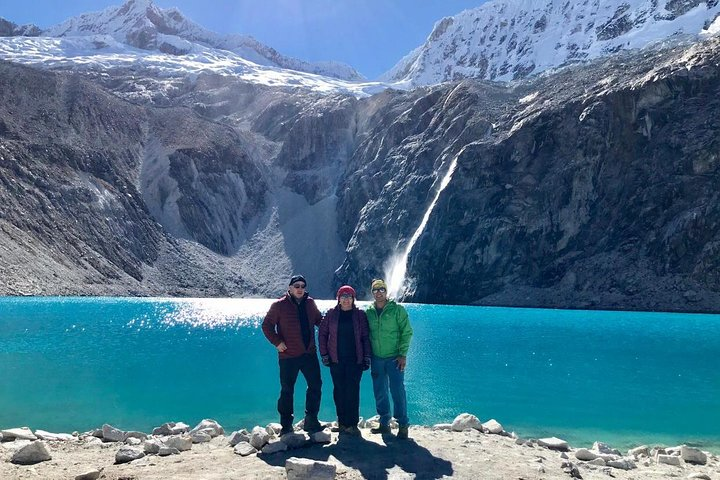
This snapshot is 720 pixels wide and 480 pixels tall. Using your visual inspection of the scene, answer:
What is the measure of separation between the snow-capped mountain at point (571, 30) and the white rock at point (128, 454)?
110m

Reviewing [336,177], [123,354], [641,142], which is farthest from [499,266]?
[123,354]

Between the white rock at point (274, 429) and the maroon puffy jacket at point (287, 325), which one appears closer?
the maroon puffy jacket at point (287, 325)

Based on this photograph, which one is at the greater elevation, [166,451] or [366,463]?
[366,463]

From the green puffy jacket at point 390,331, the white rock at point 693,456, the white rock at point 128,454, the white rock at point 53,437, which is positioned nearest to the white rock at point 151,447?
the white rock at point 128,454

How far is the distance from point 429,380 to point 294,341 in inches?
409

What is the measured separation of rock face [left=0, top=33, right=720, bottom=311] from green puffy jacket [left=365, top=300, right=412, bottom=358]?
55.7m

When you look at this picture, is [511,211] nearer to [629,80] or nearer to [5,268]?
[629,80]

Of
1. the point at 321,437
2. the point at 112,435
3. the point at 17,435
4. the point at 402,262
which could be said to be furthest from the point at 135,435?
the point at 402,262

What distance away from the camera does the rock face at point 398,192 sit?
63.8 m

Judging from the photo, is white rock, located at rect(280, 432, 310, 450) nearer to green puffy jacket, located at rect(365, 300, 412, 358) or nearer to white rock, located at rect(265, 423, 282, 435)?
white rock, located at rect(265, 423, 282, 435)

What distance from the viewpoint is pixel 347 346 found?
9.74 metres

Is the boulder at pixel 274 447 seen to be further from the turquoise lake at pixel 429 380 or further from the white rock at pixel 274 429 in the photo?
the turquoise lake at pixel 429 380

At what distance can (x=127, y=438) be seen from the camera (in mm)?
10805

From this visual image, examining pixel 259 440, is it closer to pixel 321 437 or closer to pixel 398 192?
pixel 321 437
